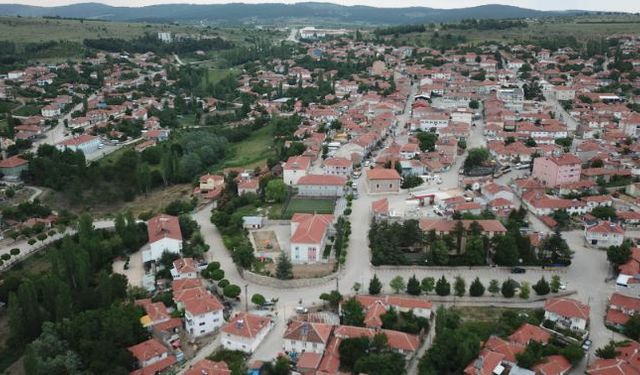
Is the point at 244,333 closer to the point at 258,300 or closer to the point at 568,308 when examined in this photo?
the point at 258,300

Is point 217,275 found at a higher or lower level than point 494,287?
lower

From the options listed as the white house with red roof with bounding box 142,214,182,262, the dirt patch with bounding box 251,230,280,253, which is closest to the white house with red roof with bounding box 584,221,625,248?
the dirt patch with bounding box 251,230,280,253

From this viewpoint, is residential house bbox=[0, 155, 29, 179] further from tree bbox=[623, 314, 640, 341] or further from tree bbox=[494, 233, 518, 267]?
tree bbox=[623, 314, 640, 341]

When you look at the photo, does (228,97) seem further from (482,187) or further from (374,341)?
(374,341)

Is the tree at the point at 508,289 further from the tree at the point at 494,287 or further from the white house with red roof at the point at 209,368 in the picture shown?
the white house with red roof at the point at 209,368

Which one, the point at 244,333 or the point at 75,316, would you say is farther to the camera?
the point at 75,316

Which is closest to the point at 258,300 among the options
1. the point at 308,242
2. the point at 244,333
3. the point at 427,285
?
the point at 244,333

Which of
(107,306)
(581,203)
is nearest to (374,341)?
(107,306)
